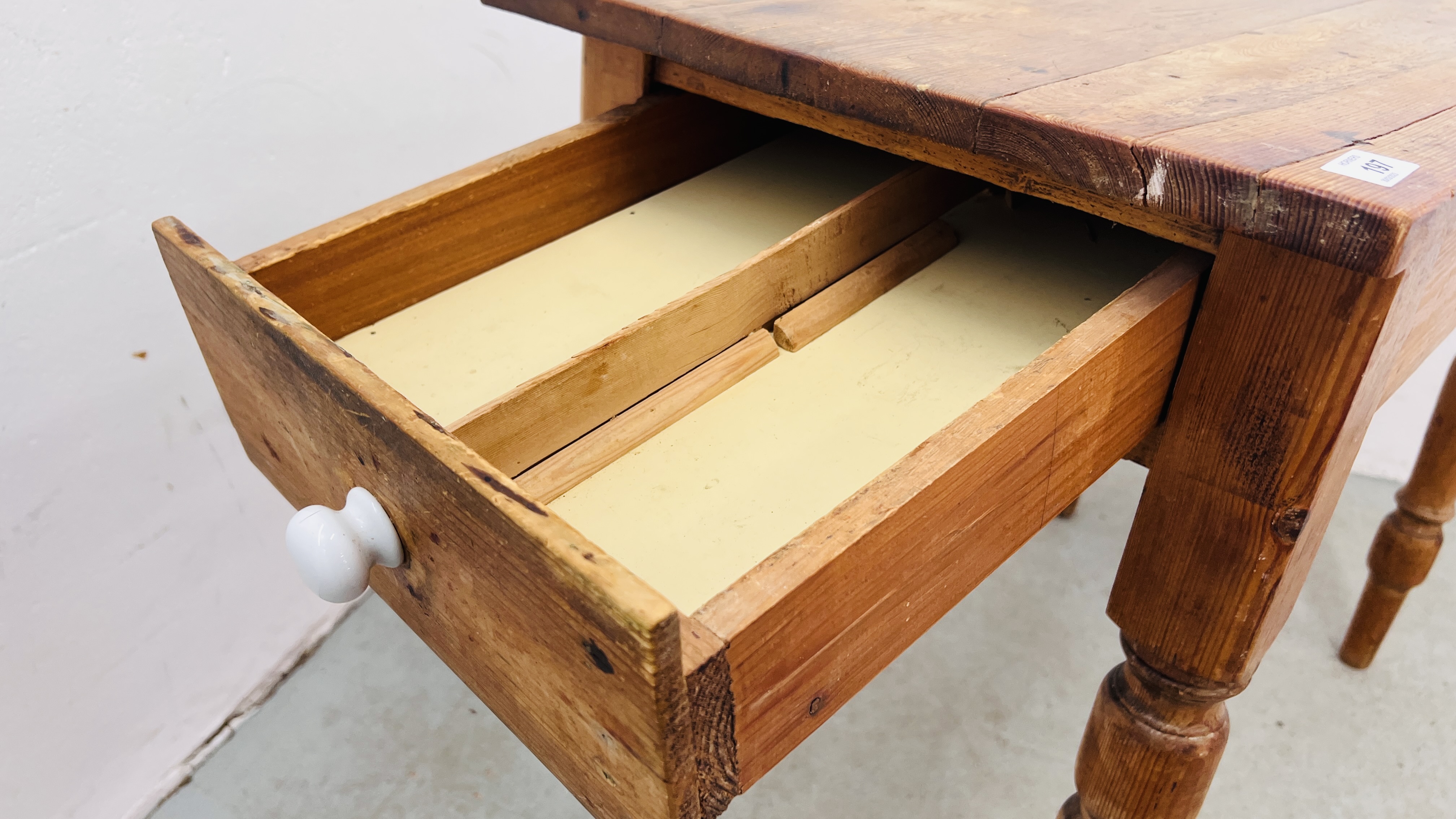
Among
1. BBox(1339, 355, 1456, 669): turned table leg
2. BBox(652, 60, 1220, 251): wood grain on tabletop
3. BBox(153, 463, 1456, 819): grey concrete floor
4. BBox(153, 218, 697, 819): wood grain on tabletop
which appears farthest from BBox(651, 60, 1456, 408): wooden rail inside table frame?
BBox(153, 463, 1456, 819): grey concrete floor

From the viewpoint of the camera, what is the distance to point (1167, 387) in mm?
566

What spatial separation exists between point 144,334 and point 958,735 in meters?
1.00

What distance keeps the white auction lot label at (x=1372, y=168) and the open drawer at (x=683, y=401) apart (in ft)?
0.31

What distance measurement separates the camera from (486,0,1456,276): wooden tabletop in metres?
0.45

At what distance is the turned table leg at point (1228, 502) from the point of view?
487mm

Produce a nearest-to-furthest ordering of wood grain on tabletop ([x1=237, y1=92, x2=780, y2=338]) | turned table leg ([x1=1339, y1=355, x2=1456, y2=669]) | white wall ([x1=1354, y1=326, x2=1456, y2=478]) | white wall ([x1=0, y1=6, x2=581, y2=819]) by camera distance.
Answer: wood grain on tabletop ([x1=237, y1=92, x2=780, y2=338]) → white wall ([x1=0, y1=6, x2=581, y2=819]) → turned table leg ([x1=1339, y1=355, x2=1456, y2=669]) → white wall ([x1=1354, y1=326, x2=1456, y2=478])

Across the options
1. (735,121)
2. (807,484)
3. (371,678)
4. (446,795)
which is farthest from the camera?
(371,678)

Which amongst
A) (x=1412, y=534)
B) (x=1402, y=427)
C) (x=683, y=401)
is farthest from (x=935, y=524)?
(x=1402, y=427)

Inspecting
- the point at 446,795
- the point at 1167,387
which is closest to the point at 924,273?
the point at 1167,387

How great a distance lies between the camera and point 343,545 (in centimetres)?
43

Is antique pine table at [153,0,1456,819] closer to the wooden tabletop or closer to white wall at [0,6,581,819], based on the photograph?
the wooden tabletop

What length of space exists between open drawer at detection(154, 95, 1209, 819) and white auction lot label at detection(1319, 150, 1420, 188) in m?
0.09

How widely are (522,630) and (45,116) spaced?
0.77 m

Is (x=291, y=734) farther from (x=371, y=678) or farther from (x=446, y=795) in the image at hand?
(x=446, y=795)
